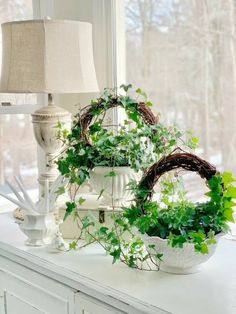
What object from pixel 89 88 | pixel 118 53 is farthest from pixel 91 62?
pixel 118 53

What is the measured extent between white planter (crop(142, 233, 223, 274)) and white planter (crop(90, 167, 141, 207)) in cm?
27

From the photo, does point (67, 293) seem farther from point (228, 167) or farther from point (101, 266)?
point (228, 167)

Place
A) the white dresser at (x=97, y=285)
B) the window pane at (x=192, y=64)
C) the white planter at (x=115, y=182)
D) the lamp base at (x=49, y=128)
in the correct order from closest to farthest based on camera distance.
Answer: the white dresser at (x=97, y=285) → the white planter at (x=115, y=182) → the window pane at (x=192, y=64) → the lamp base at (x=49, y=128)

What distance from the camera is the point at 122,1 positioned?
2.05m

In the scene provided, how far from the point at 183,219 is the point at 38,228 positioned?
0.54m

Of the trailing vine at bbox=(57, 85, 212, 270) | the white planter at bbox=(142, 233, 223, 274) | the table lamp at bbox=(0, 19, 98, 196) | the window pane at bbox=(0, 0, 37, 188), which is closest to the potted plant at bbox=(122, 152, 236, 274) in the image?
the white planter at bbox=(142, 233, 223, 274)

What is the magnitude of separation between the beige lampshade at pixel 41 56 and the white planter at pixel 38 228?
0.43m

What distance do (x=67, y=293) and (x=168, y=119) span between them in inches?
30.9

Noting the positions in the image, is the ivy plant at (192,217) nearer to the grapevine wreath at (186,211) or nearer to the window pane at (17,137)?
the grapevine wreath at (186,211)

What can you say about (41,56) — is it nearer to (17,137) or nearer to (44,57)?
(44,57)

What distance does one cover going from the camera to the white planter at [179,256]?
52.6 inches

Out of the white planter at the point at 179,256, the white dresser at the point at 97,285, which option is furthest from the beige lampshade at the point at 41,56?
the white planter at the point at 179,256

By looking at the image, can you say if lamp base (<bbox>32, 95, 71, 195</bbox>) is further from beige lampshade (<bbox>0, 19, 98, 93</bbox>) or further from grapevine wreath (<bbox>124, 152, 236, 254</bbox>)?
grapevine wreath (<bbox>124, 152, 236, 254</bbox>)

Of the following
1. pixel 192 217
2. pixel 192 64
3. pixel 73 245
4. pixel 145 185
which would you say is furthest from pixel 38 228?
pixel 192 64
